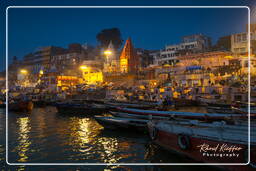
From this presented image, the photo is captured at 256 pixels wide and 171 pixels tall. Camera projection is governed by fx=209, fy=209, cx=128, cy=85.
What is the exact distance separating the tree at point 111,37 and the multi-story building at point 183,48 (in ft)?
62.2

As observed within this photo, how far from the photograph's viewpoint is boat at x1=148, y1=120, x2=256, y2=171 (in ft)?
21.1

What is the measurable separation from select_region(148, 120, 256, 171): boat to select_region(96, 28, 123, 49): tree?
226 feet

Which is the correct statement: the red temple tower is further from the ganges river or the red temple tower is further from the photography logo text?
the photography logo text

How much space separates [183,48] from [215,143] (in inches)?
2202

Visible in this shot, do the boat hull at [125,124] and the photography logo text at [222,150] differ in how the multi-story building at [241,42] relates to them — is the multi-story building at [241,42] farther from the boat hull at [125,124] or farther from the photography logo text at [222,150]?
the photography logo text at [222,150]

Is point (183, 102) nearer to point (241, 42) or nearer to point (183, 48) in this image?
point (241, 42)

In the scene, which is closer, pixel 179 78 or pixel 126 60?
pixel 179 78

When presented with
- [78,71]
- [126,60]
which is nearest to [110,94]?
[126,60]

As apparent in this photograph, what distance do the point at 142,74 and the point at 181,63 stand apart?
10.7 meters

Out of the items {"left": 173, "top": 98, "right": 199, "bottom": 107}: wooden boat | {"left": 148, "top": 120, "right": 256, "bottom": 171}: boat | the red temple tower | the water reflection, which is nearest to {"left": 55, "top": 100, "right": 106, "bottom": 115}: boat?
the water reflection

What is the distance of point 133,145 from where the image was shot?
1170 centimetres

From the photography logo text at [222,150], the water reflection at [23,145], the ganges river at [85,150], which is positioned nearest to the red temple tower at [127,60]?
the water reflection at [23,145]

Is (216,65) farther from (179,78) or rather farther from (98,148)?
(98,148)

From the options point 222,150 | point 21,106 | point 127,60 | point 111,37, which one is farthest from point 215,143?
point 111,37
